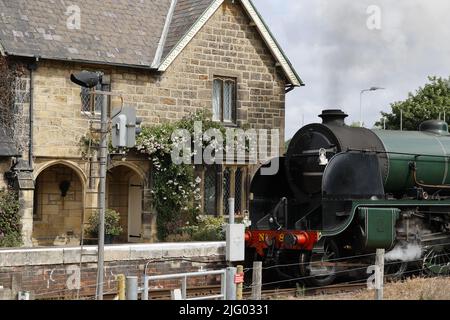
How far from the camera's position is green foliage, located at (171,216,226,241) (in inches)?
901

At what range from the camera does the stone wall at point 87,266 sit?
14.7 metres

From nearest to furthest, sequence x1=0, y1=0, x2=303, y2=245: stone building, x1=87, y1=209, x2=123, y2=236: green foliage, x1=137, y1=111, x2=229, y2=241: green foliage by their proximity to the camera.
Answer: x1=0, y1=0, x2=303, y2=245: stone building → x1=87, y1=209, x2=123, y2=236: green foliage → x1=137, y1=111, x2=229, y2=241: green foliage

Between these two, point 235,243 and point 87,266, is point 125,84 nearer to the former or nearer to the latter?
point 235,243

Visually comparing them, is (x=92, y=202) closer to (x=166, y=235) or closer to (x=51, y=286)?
(x=166, y=235)

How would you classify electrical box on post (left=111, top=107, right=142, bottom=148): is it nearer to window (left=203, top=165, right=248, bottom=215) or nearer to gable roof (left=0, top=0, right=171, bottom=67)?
gable roof (left=0, top=0, right=171, bottom=67)

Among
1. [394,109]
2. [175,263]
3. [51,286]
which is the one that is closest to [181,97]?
[175,263]

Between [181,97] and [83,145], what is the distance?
3136 mm

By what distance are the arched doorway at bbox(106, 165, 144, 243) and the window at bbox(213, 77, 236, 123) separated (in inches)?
112

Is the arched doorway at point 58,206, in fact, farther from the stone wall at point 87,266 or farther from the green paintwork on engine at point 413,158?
the green paintwork on engine at point 413,158

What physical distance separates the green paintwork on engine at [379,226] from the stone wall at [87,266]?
9.87ft

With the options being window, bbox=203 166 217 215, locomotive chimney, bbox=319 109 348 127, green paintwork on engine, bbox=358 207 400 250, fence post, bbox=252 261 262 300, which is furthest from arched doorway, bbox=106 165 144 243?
fence post, bbox=252 261 262 300

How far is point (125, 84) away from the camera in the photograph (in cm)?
2295

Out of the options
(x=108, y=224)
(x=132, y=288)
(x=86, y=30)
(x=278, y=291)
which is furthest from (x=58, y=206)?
(x=132, y=288)
